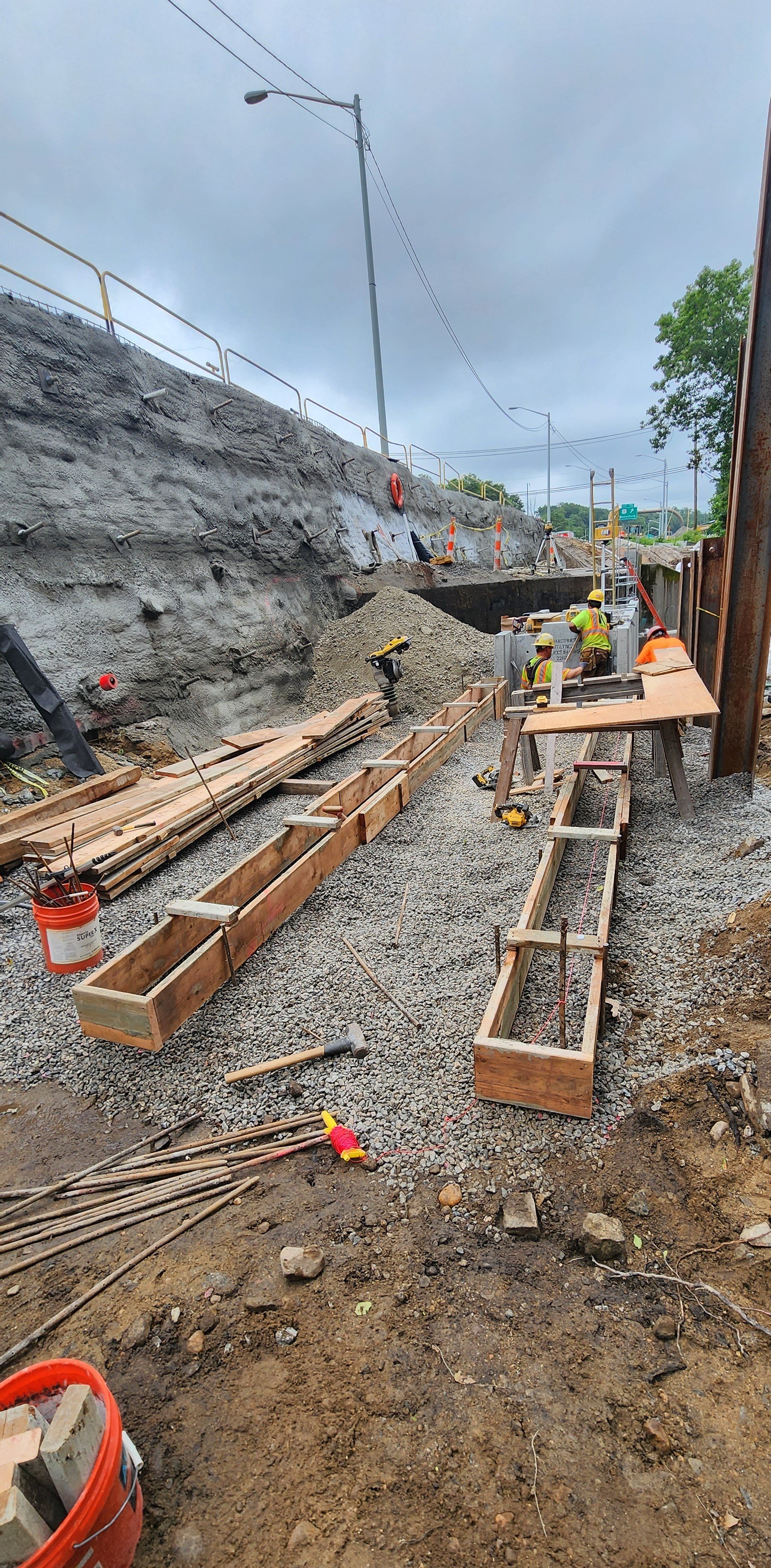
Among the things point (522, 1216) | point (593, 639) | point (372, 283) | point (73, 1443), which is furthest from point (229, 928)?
point (372, 283)

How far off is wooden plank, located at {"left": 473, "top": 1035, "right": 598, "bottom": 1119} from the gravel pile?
8.91 meters

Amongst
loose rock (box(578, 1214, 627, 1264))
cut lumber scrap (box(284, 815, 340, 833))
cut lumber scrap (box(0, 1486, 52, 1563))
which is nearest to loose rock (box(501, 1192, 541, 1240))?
loose rock (box(578, 1214, 627, 1264))

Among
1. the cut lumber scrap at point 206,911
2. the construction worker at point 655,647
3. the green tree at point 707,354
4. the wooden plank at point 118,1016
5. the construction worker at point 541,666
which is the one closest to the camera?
the wooden plank at point 118,1016

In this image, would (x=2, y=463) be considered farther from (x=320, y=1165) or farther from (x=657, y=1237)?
(x=657, y=1237)

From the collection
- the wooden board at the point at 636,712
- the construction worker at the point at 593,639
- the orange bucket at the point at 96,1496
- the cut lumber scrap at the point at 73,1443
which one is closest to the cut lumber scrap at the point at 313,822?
the wooden board at the point at 636,712

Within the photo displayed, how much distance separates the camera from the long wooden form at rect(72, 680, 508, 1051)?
3.59 metres

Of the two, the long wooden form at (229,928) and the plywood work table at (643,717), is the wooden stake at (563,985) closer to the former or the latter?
the long wooden form at (229,928)

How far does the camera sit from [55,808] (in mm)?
6918

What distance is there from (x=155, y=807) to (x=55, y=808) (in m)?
1.03

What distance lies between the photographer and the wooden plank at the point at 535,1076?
2.96 metres

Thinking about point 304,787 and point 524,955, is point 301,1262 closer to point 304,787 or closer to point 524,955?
point 524,955

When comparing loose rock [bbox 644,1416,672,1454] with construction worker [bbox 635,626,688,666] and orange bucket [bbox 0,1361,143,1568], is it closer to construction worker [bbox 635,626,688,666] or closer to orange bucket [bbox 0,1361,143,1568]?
orange bucket [bbox 0,1361,143,1568]

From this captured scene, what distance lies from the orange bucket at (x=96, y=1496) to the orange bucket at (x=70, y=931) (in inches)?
101

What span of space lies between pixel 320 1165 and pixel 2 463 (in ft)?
29.8
